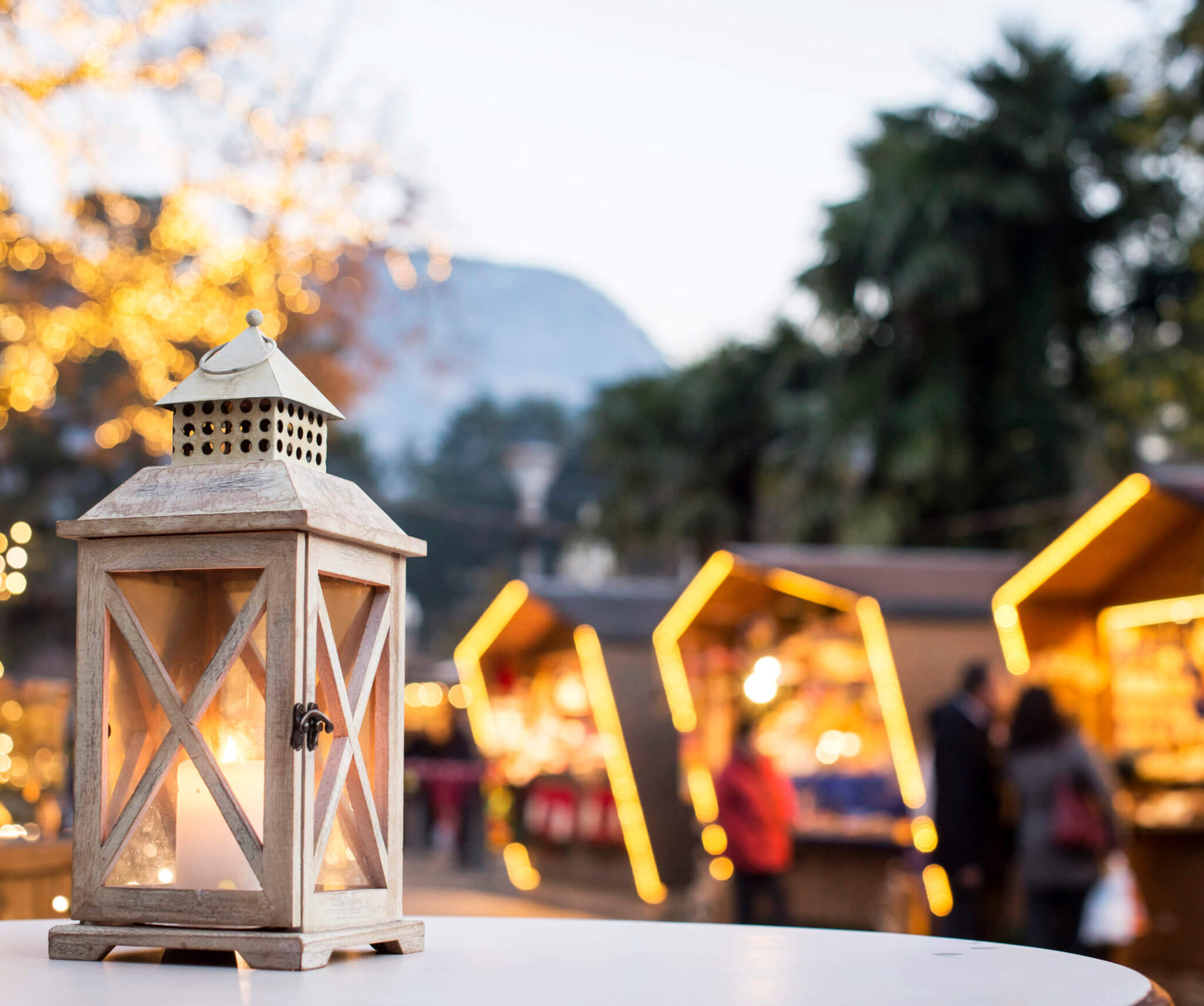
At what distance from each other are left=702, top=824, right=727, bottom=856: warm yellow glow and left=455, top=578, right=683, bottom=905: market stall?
1.28 meters

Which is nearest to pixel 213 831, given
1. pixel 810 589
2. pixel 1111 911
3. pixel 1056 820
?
pixel 1056 820

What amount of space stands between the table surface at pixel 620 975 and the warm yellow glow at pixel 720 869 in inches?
365

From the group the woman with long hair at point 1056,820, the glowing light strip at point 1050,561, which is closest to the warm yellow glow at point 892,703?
the glowing light strip at point 1050,561

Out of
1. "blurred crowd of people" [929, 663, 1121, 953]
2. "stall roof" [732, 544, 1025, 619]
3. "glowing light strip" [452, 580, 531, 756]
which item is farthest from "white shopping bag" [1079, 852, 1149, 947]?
"glowing light strip" [452, 580, 531, 756]

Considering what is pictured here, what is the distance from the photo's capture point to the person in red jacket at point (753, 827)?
880cm

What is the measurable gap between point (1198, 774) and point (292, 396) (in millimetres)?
8253

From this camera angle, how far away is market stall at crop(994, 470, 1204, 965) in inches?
323

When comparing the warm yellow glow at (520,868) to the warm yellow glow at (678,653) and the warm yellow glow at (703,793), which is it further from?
the warm yellow glow at (678,653)

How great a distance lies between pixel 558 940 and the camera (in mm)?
1701

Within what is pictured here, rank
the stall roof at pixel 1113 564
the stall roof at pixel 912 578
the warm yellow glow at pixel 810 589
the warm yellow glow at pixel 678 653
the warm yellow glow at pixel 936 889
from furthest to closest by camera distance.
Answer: the warm yellow glow at pixel 678 653 → the warm yellow glow at pixel 810 589 → the stall roof at pixel 912 578 → the warm yellow glow at pixel 936 889 → the stall roof at pixel 1113 564

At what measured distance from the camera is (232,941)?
146cm

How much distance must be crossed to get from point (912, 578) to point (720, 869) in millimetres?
2840

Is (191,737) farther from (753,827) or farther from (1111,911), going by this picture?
(753,827)

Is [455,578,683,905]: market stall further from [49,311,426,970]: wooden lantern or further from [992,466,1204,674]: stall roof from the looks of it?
[49,311,426,970]: wooden lantern
